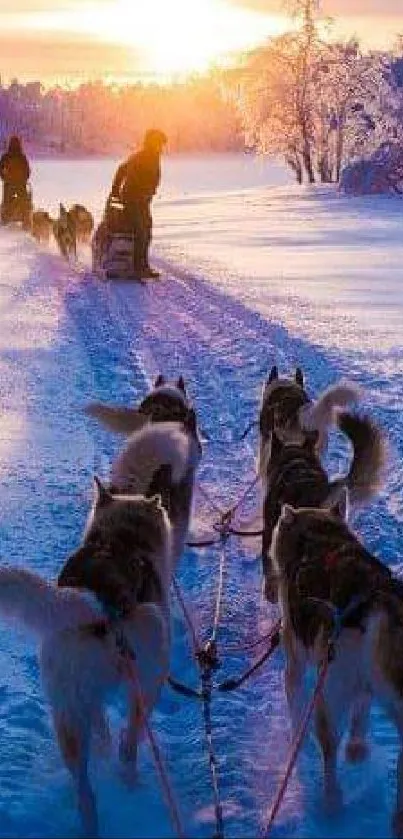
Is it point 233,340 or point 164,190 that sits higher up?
point 164,190

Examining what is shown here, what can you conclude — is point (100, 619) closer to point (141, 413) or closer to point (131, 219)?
point (141, 413)

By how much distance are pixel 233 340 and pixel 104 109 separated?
102 meters

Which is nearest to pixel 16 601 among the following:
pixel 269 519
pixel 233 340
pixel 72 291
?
pixel 269 519

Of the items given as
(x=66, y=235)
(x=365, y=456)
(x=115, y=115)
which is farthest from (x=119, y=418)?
(x=115, y=115)

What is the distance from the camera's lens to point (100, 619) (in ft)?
8.45

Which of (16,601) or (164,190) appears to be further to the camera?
(164,190)

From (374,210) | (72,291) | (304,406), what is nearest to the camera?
(304,406)

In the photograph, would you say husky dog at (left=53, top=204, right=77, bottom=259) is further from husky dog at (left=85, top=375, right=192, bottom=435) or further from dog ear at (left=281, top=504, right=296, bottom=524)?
dog ear at (left=281, top=504, right=296, bottom=524)

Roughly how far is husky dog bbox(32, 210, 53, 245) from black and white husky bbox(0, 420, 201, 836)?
580 inches

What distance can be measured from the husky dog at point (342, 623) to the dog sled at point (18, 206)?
16.9 m

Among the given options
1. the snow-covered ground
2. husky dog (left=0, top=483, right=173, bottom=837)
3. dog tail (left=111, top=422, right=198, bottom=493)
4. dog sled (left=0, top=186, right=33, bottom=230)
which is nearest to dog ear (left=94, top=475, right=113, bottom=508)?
husky dog (left=0, top=483, right=173, bottom=837)

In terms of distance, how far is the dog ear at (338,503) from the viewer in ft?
11.0

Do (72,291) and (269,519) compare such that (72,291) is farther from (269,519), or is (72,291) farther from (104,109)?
(104,109)

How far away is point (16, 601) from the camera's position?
→ 2467 millimetres
